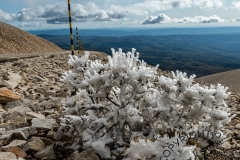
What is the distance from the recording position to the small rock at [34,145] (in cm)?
391

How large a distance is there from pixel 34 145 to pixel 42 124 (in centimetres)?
69

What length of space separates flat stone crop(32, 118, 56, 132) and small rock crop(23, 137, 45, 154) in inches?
14.8

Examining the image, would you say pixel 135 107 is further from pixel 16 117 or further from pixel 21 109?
pixel 21 109

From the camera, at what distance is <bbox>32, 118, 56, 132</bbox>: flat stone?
4516 millimetres

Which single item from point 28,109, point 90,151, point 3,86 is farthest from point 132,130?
point 3,86

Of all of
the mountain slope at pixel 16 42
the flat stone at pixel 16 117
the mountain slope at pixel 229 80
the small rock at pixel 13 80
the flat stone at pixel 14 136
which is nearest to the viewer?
the flat stone at pixel 14 136

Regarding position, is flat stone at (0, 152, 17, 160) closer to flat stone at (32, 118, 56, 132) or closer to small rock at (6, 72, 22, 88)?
flat stone at (32, 118, 56, 132)

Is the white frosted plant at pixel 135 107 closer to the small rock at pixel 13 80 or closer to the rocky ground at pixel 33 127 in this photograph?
the rocky ground at pixel 33 127

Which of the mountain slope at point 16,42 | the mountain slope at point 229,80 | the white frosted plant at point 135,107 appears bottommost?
the mountain slope at point 229,80

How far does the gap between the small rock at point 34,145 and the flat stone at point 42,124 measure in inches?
14.8

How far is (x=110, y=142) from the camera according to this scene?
12.3 ft

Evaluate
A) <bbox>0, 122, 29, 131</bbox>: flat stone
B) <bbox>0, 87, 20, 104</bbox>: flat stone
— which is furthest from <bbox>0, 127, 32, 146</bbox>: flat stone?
<bbox>0, 87, 20, 104</bbox>: flat stone

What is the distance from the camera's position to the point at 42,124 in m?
4.64

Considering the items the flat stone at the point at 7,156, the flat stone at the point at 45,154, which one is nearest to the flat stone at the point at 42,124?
the flat stone at the point at 45,154
